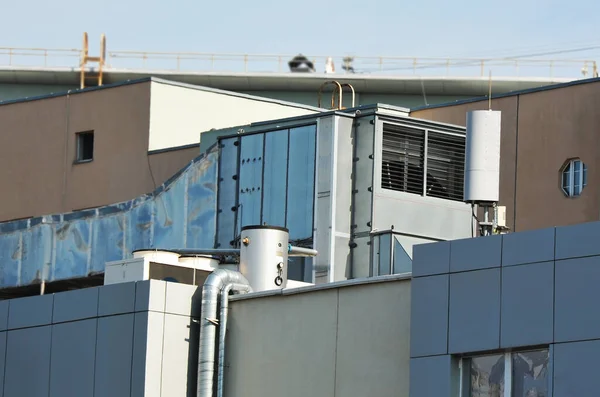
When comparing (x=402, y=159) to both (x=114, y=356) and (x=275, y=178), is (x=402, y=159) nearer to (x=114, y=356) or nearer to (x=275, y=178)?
(x=275, y=178)

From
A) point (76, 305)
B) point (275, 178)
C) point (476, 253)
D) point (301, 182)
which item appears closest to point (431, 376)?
point (476, 253)

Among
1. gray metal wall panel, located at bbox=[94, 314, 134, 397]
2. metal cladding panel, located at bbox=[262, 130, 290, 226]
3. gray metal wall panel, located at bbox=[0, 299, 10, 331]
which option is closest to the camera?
gray metal wall panel, located at bbox=[94, 314, 134, 397]

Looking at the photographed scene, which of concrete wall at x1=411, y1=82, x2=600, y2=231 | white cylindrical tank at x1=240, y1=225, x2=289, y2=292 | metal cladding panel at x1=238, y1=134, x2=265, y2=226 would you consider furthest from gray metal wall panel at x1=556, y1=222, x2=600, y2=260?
concrete wall at x1=411, y1=82, x2=600, y2=231

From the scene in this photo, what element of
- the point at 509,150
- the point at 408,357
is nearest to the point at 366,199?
the point at 509,150

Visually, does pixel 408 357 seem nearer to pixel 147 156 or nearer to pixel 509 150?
pixel 509 150

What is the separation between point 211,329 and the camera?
23516 millimetres

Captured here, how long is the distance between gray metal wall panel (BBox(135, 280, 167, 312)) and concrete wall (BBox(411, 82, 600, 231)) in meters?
15.9

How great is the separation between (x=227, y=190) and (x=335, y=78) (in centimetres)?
2831

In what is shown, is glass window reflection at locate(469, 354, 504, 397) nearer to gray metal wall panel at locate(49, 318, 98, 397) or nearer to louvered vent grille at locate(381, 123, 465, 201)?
gray metal wall panel at locate(49, 318, 98, 397)

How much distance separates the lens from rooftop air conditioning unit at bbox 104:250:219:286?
2792 centimetres

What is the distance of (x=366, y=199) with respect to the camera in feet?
108

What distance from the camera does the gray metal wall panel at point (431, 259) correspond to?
19953 millimetres

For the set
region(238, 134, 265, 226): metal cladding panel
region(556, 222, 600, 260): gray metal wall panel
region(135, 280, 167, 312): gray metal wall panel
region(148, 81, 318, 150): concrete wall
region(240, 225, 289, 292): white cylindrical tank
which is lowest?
region(556, 222, 600, 260): gray metal wall panel

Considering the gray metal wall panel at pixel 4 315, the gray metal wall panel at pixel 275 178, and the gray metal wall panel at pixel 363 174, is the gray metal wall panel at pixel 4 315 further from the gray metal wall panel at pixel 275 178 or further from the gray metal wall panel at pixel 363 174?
the gray metal wall panel at pixel 363 174
